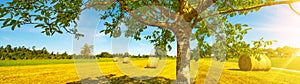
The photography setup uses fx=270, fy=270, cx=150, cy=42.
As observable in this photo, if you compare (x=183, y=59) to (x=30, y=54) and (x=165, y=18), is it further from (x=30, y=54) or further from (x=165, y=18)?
(x=30, y=54)

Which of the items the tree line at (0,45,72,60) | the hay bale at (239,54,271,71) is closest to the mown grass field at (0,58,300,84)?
the hay bale at (239,54,271,71)

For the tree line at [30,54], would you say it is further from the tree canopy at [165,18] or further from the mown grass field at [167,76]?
the tree canopy at [165,18]

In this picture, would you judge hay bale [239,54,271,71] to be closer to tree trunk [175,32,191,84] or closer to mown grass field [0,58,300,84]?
mown grass field [0,58,300,84]

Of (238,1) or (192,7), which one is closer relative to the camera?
(192,7)

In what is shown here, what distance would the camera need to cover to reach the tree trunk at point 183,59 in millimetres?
10055

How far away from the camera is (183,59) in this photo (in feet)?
33.5

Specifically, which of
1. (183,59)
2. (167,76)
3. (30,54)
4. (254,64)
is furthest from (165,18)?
(30,54)

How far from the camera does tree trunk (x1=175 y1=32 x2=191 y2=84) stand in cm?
1005

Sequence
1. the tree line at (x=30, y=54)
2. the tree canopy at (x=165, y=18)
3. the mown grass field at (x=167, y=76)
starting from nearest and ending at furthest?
the tree canopy at (x=165, y=18)
the mown grass field at (x=167, y=76)
the tree line at (x=30, y=54)

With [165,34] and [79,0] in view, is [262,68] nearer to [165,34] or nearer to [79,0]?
[165,34]

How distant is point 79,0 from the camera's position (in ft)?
30.4

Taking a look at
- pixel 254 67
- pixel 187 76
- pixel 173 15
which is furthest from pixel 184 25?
pixel 254 67

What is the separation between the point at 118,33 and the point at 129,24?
1100 mm

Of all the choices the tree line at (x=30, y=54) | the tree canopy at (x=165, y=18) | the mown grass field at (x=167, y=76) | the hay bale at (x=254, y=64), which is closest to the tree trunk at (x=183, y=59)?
the tree canopy at (x=165, y=18)
